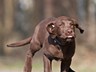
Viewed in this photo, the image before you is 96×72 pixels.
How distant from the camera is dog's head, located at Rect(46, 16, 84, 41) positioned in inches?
292

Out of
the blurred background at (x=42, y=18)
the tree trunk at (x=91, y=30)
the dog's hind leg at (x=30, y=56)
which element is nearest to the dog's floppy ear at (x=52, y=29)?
the dog's hind leg at (x=30, y=56)

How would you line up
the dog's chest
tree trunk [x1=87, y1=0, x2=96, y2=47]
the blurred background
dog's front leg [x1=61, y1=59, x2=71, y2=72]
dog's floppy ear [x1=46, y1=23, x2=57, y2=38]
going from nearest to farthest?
dog's floppy ear [x1=46, y1=23, x2=57, y2=38], the dog's chest, dog's front leg [x1=61, y1=59, x2=71, y2=72], the blurred background, tree trunk [x1=87, y1=0, x2=96, y2=47]

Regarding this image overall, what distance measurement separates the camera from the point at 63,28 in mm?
7500

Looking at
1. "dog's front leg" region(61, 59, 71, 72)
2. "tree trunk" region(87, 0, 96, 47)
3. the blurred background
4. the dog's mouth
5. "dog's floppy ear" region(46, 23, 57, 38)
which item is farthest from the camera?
"tree trunk" region(87, 0, 96, 47)

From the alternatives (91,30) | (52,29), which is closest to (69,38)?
(52,29)

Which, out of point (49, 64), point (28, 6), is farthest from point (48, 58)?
point (28, 6)

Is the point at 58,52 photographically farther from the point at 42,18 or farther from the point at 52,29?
the point at 42,18

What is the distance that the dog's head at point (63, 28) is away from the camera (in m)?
7.42

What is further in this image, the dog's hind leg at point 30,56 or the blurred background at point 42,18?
the blurred background at point 42,18

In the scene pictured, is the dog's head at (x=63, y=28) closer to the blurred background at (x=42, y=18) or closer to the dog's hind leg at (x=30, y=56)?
the dog's hind leg at (x=30, y=56)

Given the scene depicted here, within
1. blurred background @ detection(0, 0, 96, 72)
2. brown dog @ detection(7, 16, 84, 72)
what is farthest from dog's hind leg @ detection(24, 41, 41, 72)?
blurred background @ detection(0, 0, 96, 72)

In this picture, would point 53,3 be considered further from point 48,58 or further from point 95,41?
point 48,58

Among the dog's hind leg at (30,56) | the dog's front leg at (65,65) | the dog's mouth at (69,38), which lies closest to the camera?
the dog's mouth at (69,38)

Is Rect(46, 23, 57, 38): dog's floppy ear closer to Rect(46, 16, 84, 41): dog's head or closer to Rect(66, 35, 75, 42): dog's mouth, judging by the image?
Rect(46, 16, 84, 41): dog's head
